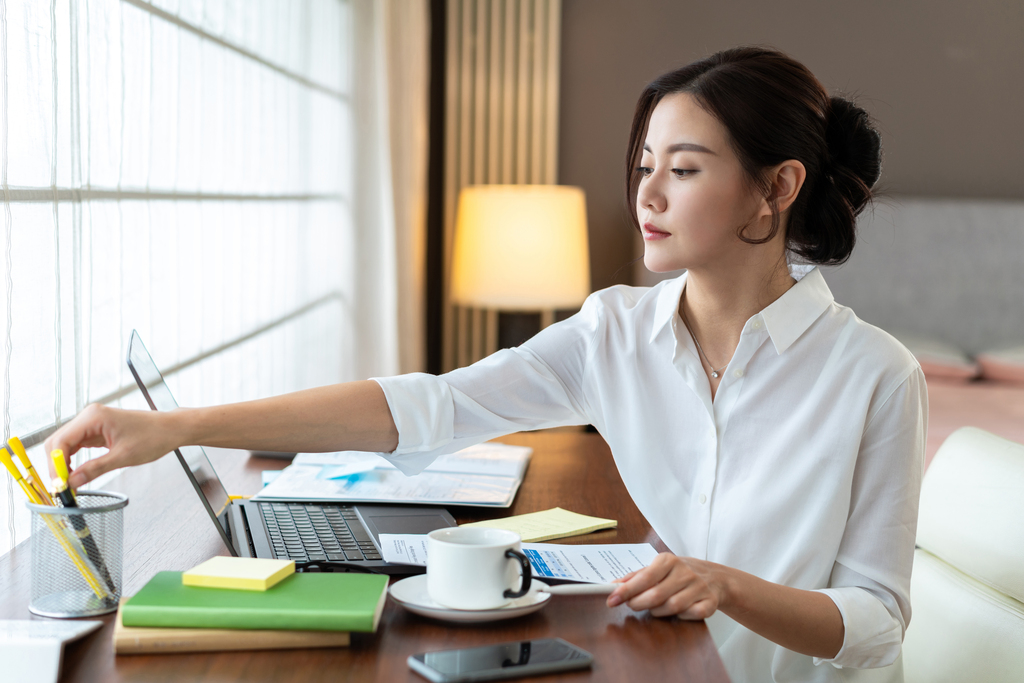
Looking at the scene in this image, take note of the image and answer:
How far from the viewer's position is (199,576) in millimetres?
739

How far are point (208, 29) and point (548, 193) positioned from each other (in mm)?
1475

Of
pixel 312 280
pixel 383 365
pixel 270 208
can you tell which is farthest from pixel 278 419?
pixel 383 365

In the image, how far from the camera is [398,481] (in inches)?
49.2

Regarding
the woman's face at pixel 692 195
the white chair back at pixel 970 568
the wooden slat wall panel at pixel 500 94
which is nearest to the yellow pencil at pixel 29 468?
the woman's face at pixel 692 195

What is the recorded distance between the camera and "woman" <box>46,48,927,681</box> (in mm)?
956

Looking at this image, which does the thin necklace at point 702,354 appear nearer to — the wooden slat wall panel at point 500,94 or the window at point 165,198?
the window at point 165,198

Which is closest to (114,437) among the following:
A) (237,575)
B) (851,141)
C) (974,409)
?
(237,575)

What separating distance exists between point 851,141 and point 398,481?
73 cm

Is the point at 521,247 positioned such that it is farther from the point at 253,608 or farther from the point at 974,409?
the point at 253,608

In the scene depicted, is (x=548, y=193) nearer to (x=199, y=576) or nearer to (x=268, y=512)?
(x=268, y=512)

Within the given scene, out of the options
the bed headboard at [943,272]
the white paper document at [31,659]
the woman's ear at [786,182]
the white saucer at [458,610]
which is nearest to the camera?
the white paper document at [31,659]

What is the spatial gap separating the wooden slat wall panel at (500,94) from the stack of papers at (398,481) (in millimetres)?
2087

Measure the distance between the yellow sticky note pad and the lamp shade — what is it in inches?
88.9

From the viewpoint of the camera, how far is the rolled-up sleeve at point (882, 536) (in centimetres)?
92
